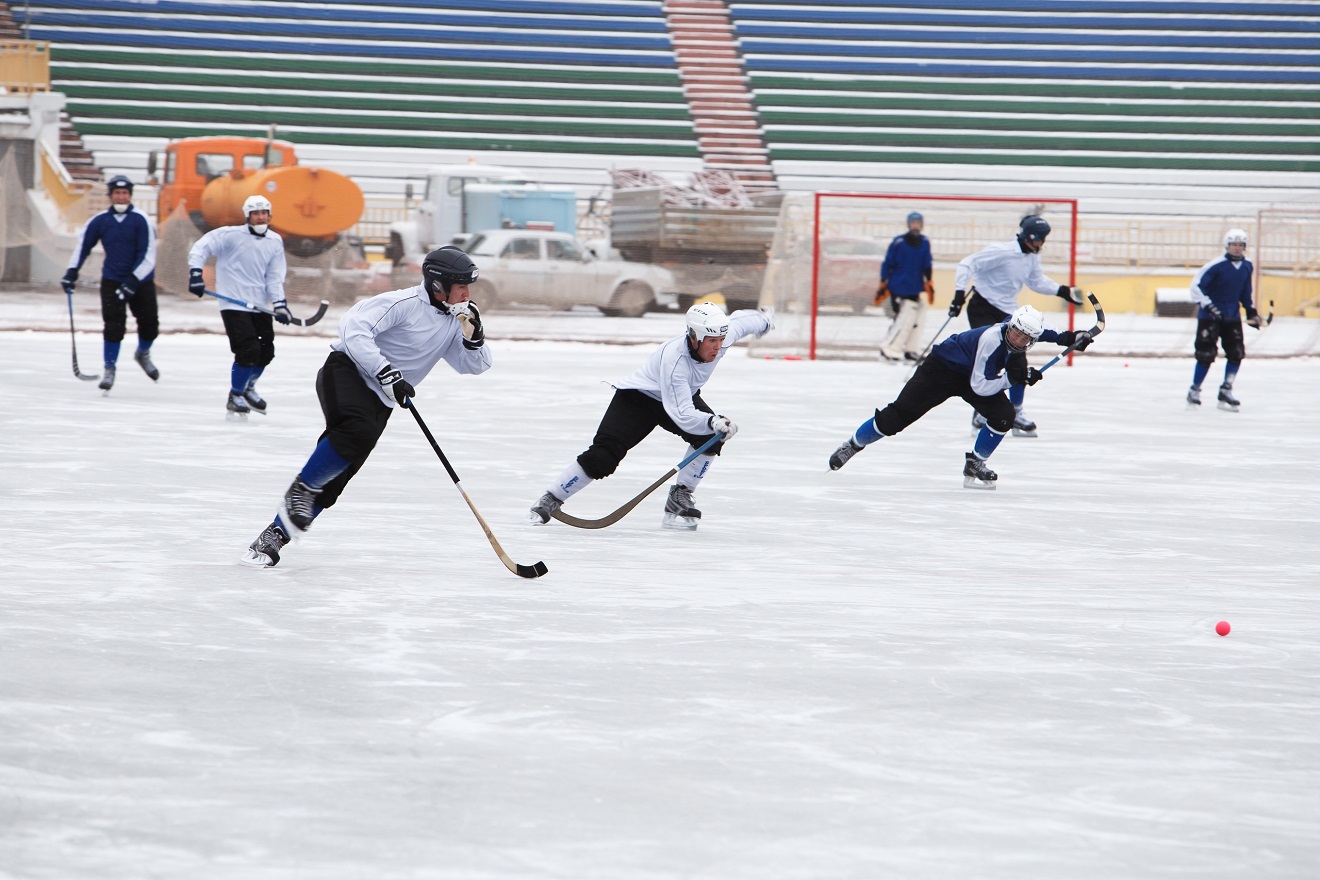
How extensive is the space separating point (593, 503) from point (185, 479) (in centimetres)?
167

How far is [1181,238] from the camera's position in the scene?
61.7ft

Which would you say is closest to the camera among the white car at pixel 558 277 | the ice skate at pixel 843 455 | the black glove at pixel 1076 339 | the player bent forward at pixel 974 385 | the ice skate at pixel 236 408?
the player bent forward at pixel 974 385

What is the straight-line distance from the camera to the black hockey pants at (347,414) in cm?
502

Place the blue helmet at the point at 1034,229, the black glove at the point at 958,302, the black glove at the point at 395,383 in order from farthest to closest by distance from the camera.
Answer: the black glove at the point at 958,302
the blue helmet at the point at 1034,229
the black glove at the point at 395,383

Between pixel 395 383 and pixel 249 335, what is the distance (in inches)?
176

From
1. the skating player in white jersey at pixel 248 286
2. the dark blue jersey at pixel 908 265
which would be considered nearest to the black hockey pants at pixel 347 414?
the skating player in white jersey at pixel 248 286

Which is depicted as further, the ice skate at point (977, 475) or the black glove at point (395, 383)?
the ice skate at point (977, 475)

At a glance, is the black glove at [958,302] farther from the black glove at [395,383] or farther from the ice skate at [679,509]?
the black glove at [395,383]

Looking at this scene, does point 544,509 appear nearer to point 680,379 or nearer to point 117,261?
point 680,379

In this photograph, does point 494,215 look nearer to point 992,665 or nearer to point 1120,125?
point 1120,125

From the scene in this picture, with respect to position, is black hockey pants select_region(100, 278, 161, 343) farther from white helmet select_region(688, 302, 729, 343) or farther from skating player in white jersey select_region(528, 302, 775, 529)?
white helmet select_region(688, 302, 729, 343)

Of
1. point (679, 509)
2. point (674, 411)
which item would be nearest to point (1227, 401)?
point (679, 509)

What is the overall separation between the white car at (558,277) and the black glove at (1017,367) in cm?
956

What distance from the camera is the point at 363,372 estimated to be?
200 inches
